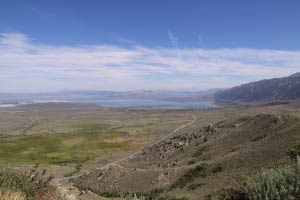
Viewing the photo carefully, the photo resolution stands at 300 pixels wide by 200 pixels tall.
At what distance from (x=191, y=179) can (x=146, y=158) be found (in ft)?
79.8

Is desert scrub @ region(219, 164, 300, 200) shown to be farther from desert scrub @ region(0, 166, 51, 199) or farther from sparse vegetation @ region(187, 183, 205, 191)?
sparse vegetation @ region(187, 183, 205, 191)

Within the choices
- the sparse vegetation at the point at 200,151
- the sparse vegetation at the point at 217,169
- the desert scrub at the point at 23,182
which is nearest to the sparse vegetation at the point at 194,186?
the sparse vegetation at the point at 217,169

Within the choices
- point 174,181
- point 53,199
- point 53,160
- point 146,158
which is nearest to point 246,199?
point 53,199

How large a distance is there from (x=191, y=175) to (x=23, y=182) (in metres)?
20.9

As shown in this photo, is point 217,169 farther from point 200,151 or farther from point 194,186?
point 200,151

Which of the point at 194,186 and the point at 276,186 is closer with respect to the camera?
the point at 276,186

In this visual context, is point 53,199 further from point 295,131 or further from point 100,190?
point 295,131

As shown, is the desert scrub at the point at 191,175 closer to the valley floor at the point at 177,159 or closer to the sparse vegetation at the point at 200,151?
the valley floor at the point at 177,159

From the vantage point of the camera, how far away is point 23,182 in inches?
398

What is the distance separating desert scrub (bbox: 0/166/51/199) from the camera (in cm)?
962

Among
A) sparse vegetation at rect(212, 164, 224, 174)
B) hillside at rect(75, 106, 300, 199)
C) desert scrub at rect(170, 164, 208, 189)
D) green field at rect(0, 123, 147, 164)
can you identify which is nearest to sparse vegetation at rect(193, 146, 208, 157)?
hillside at rect(75, 106, 300, 199)

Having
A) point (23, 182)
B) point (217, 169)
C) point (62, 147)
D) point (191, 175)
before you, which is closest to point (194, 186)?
point (191, 175)

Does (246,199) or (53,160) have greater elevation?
(246,199)

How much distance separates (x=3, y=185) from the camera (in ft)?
31.2
